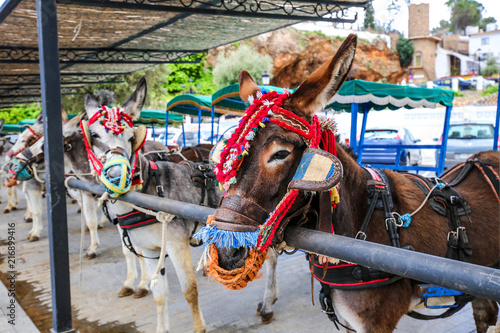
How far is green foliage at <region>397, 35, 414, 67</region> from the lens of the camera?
48.9 meters

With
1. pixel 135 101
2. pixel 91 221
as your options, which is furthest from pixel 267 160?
pixel 91 221

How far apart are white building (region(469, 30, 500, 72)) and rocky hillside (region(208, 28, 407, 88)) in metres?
9.58

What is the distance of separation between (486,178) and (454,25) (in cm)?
9515

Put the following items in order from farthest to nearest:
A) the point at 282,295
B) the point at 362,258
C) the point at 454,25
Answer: the point at 454,25 < the point at 282,295 < the point at 362,258

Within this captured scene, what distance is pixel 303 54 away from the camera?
43.0 meters

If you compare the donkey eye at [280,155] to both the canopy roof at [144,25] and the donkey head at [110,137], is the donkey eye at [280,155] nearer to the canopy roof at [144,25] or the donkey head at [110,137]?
the donkey head at [110,137]

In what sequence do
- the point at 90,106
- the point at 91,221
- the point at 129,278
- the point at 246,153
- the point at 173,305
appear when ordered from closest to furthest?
1. the point at 246,153
2. the point at 90,106
3. the point at 173,305
4. the point at 129,278
5. the point at 91,221

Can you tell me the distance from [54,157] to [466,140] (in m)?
13.9

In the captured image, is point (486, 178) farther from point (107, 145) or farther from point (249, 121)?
point (107, 145)

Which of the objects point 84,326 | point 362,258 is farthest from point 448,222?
point 84,326

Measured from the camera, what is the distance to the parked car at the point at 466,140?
1286cm

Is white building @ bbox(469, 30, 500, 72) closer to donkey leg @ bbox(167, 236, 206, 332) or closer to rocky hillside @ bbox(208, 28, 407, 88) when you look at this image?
rocky hillside @ bbox(208, 28, 407, 88)

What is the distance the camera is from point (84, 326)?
14.2ft

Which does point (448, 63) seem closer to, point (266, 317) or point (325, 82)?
point (266, 317)
